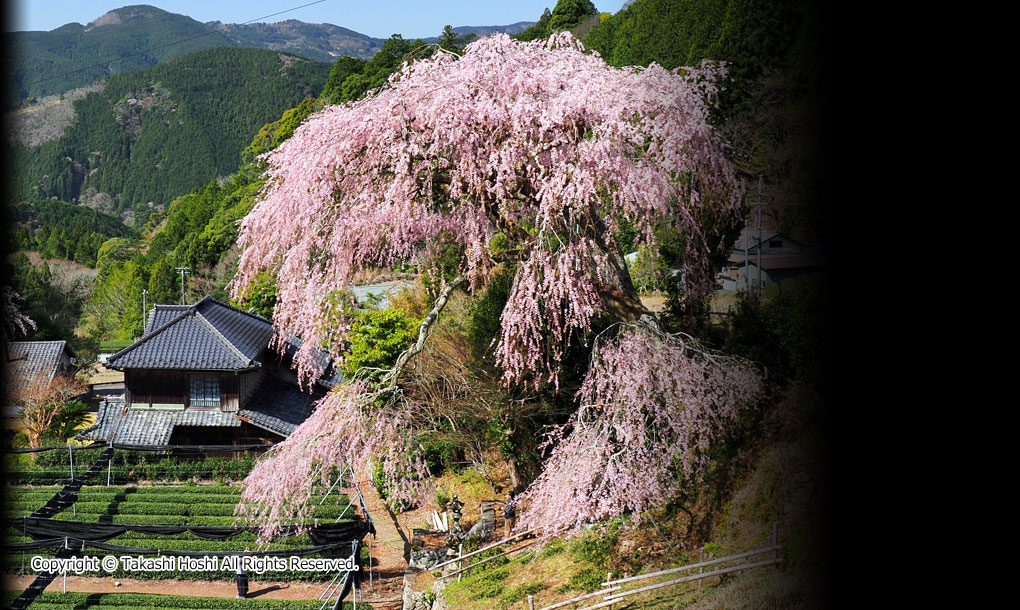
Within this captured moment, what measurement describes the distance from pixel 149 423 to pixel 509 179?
1034 cm

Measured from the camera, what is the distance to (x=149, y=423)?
12.3 m

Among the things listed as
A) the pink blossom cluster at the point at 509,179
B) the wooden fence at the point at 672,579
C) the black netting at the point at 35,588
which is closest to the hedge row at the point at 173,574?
the black netting at the point at 35,588

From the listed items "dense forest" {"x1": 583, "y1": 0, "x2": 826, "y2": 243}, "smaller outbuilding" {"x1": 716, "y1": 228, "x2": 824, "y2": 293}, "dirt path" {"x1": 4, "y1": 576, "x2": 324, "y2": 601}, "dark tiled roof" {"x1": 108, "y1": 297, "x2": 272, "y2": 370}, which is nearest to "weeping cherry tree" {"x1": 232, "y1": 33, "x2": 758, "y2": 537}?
"smaller outbuilding" {"x1": 716, "y1": 228, "x2": 824, "y2": 293}

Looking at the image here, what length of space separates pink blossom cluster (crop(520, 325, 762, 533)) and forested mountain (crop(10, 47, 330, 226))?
53.1 meters

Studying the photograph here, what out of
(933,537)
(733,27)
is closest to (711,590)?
(933,537)

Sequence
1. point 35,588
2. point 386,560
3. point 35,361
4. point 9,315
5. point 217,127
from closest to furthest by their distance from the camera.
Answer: point 35,588
point 386,560
point 9,315
point 35,361
point 217,127

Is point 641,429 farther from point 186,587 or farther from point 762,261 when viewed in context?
point 186,587

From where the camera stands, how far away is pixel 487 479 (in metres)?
7.21

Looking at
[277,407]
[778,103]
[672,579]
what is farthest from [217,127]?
[672,579]

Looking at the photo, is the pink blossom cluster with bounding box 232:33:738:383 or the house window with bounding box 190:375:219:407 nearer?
the pink blossom cluster with bounding box 232:33:738:383

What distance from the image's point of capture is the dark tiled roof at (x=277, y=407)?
482 inches

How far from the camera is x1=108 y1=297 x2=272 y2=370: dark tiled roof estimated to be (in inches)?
484

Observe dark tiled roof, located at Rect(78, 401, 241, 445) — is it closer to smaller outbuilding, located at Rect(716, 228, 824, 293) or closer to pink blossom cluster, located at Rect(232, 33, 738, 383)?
pink blossom cluster, located at Rect(232, 33, 738, 383)

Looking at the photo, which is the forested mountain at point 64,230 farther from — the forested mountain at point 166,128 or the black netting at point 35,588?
the black netting at point 35,588
